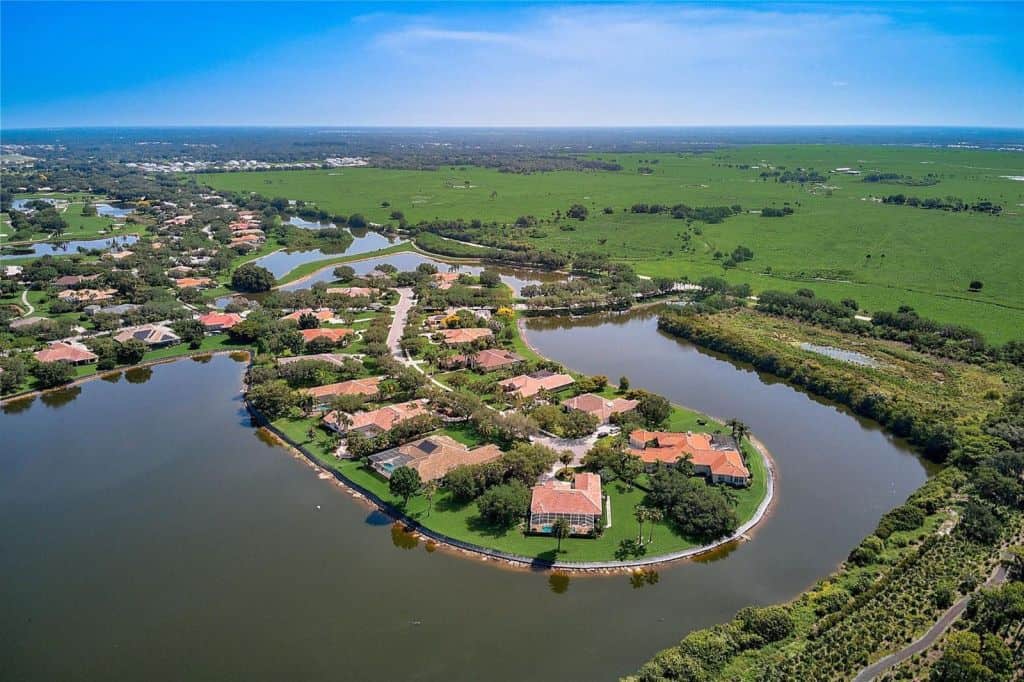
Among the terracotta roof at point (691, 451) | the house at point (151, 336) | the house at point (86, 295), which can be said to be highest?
the house at point (86, 295)

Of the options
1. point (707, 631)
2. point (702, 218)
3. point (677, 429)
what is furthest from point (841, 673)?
point (702, 218)

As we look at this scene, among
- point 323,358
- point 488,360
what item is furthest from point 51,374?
point 488,360

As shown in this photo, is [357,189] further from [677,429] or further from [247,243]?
[677,429]

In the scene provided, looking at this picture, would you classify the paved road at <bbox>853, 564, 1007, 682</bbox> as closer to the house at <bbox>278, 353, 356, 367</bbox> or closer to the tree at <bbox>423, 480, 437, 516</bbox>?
the tree at <bbox>423, 480, 437, 516</bbox>

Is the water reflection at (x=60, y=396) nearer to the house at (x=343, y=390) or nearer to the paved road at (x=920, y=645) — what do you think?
the house at (x=343, y=390)

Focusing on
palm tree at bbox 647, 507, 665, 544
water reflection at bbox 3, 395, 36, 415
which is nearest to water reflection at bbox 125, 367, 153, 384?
water reflection at bbox 3, 395, 36, 415

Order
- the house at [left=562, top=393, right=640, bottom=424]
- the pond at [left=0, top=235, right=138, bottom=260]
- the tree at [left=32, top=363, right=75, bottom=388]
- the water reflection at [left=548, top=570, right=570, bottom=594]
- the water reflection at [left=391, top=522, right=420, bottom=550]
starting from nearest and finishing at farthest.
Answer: the water reflection at [left=548, top=570, right=570, bottom=594], the water reflection at [left=391, top=522, right=420, bottom=550], the house at [left=562, top=393, right=640, bottom=424], the tree at [left=32, top=363, right=75, bottom=388], the pond at [left=0, top=235, right=138, bottom=260]

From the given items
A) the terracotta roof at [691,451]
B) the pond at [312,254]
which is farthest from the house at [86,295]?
the terracotta roof at [691,451]
